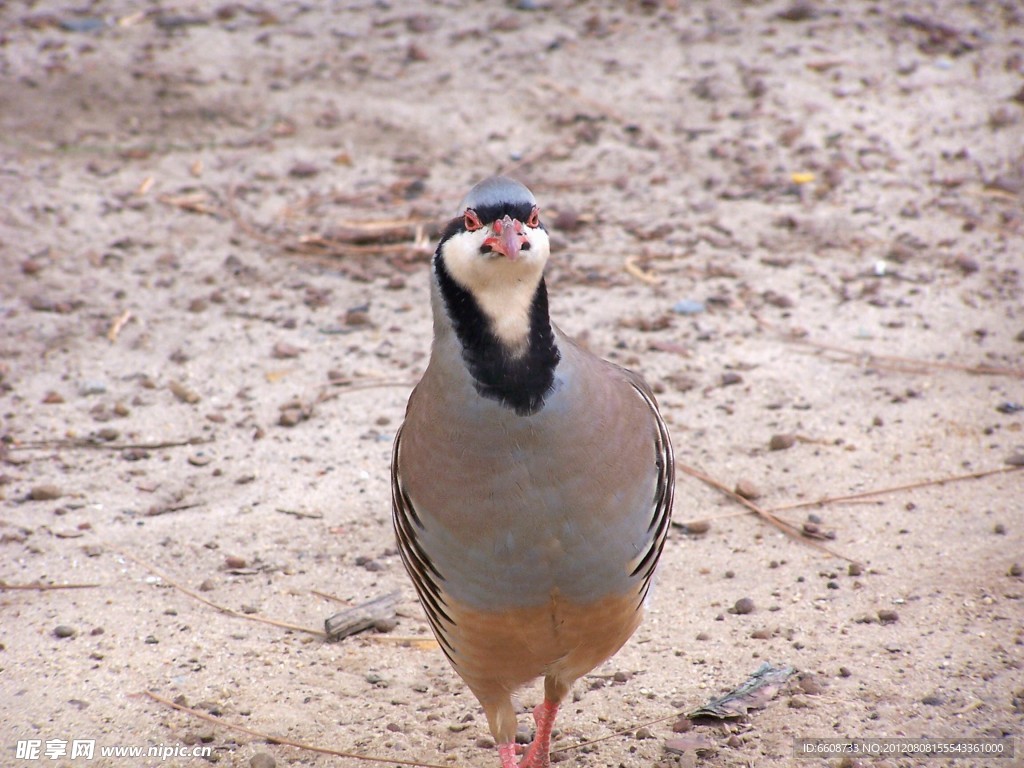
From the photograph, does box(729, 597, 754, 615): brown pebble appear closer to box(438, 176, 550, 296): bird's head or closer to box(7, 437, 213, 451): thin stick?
box(438, 176, 550, 296): bird's head

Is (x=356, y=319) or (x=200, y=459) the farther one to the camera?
(x=356, y=319)

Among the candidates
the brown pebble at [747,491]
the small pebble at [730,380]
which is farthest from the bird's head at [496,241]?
the small pebble at [730,380]

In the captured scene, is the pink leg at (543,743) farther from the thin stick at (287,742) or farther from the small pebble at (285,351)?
the small pebble at (285,351)

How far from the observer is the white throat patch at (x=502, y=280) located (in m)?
2.46

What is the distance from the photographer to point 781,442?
4.18 metres

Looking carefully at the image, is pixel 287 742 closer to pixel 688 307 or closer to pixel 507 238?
pixel 507 238

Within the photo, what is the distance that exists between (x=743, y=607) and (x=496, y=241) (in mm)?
1612

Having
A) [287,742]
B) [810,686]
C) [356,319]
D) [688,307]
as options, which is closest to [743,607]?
[810,686]

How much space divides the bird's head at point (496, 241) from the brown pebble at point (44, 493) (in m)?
2.15

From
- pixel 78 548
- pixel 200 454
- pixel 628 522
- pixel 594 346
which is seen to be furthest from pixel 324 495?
pixel 628 522

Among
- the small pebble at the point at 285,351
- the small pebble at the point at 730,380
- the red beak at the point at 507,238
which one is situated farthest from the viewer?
the small pebble at the point at 285,351

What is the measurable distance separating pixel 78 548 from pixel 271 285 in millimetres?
1999

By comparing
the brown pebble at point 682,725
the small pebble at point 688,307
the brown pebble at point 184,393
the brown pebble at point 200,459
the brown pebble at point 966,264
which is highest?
the brown pebble at point 966,264

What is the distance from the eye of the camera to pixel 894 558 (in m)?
3.58
